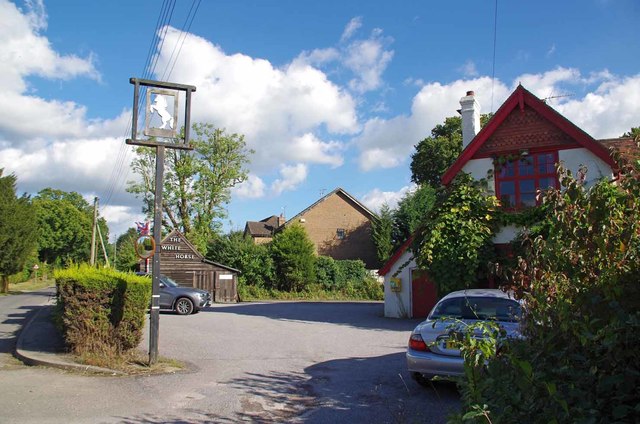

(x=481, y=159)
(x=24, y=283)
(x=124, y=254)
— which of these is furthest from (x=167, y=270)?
(x=24, y=283)

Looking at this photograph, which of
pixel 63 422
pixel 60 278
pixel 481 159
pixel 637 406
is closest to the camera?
pixel 637 406

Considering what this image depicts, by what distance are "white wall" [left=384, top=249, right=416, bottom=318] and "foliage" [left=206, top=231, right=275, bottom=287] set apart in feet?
51.3

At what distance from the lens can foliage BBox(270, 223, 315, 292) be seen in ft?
112

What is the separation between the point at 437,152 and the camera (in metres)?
45.9

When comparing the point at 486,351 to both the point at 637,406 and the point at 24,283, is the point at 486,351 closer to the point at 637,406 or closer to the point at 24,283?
the point at 637,406

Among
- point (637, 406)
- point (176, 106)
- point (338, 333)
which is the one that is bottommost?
point (338, 333)

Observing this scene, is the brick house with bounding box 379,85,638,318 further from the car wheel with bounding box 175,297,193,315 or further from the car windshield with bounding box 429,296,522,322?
the car wheel with bounding box 175,297,193,315

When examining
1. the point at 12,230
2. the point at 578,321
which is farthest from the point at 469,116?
the point at 12,230

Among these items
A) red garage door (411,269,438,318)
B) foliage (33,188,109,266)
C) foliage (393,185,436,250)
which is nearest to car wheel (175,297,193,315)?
red garage door (411,269,438,318)

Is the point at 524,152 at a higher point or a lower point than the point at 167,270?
higher

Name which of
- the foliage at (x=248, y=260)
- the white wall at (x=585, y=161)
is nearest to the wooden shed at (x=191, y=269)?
the foliage at (x=248, y=260)

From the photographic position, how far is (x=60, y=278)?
9812mm

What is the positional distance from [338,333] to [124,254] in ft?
95.4

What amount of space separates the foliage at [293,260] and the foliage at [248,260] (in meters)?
0.60
